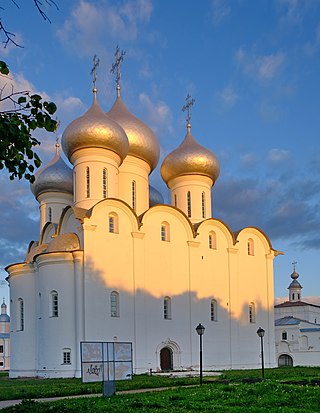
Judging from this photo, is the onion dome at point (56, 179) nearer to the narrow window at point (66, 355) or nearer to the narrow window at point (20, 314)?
the narrow window at point (20, 314)

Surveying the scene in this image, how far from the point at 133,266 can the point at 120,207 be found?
308 cm

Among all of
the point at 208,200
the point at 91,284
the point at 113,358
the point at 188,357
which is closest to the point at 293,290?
the point at 208,200

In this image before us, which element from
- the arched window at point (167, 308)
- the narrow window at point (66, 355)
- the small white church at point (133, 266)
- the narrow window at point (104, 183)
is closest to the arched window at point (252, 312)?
the small white church at point (133, 266)

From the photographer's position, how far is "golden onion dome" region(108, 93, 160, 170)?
32.1m

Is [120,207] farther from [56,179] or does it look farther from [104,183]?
[56,179]

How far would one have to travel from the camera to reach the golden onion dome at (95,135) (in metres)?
29.2

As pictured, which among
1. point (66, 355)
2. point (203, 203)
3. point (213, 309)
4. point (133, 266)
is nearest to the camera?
point (66, 355)

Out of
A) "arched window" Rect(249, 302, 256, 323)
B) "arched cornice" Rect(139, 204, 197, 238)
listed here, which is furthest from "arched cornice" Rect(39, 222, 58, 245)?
"arched window" Rect(249, 302, 256, 323)

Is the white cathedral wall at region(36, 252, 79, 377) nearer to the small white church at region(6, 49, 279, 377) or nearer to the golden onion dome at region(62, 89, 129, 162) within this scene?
the small white church at region(6, 49, 279, 377)

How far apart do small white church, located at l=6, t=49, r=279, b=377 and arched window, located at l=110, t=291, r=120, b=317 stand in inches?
2.1

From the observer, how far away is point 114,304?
2738cm

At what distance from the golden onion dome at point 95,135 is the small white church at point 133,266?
57mm

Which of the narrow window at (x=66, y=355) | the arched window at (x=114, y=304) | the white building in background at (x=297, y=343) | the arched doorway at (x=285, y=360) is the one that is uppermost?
the arched window at (x=114, y=304)

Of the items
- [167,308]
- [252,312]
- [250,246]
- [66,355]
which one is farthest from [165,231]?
[66,355]
